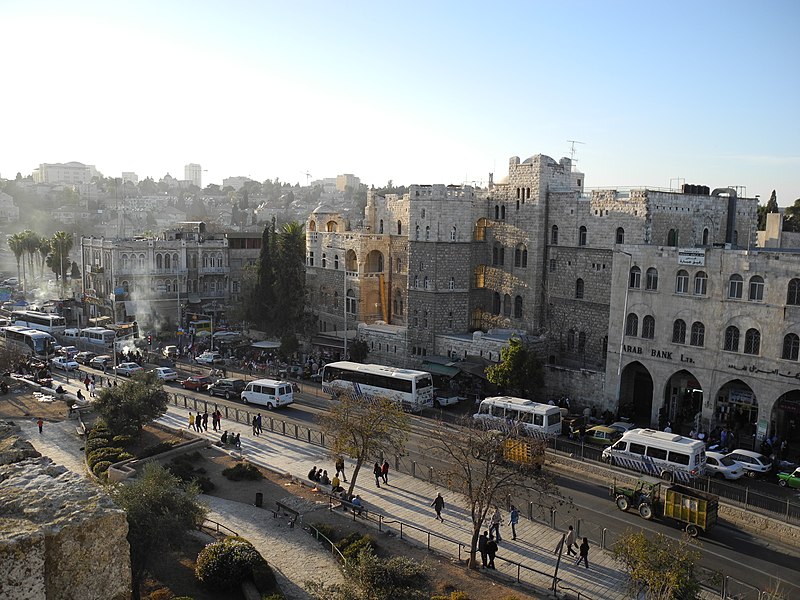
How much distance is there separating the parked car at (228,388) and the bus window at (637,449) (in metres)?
23.5

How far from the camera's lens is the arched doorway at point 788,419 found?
106 feet

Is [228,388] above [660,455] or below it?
below

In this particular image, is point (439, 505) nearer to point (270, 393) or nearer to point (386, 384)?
point (386, 384)

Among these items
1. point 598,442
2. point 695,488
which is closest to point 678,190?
point 598,442

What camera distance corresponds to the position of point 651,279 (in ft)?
120

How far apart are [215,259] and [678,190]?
47.0 m

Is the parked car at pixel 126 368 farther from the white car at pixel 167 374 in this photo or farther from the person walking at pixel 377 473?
the person walking at pixel 377 473

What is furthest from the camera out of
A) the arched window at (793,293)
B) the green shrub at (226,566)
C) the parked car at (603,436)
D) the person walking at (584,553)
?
the parked car at (603,436)

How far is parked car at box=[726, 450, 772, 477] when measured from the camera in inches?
1129

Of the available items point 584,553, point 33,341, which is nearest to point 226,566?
point 584,553

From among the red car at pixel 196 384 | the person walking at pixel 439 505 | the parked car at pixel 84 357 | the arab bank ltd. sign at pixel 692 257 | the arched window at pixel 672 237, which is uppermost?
the arched window at pixel 672 237

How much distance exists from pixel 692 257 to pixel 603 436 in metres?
10.3

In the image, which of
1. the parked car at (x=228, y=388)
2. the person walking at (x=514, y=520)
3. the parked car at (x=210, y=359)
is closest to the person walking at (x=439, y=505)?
the person walking at (x=514, y=520)

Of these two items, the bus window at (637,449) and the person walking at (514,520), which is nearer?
the person walking at (514,520)
